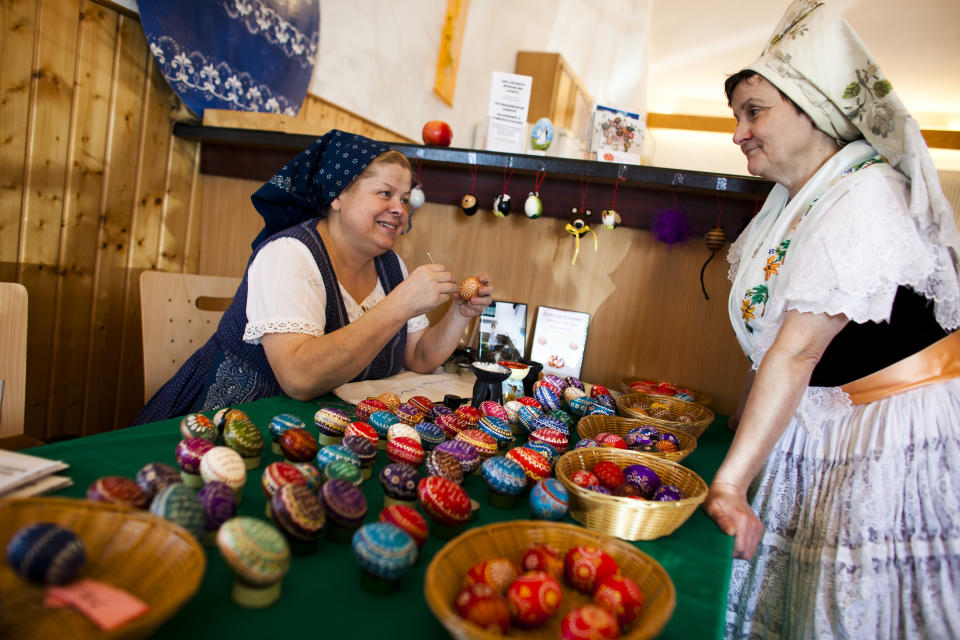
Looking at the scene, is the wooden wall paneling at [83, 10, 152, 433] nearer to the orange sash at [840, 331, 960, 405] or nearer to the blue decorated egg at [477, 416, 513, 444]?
the blue decorated egg at [477, 416, 513, 444]

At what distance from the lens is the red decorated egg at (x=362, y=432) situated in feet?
3.42

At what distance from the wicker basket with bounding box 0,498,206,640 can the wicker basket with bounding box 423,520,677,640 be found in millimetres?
248

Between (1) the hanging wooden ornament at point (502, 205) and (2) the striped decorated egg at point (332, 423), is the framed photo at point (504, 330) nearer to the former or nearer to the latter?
(1) the hanging wooden ornament at point (502, 205)

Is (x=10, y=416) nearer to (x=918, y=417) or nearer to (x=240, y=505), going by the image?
(x=240, y=505)

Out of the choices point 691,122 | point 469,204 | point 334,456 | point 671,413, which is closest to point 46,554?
point 334,456

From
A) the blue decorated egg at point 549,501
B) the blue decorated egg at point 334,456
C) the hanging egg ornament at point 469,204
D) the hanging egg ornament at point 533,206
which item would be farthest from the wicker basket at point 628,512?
the hanging egg ornament at point 469,204

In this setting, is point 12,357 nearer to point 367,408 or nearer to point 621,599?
point 367,408

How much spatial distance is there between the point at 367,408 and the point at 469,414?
0.23 metres

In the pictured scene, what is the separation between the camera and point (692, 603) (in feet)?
2.50

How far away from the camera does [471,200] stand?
2131 millimetres

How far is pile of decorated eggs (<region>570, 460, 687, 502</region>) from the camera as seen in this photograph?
94 cm

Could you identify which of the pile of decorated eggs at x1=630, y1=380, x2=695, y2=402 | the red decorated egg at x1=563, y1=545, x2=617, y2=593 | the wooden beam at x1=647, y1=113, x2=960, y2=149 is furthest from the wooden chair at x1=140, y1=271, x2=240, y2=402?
the wooden beam at x1=647, y1=113, x2=960, y2=149

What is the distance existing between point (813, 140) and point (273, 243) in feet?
4.57

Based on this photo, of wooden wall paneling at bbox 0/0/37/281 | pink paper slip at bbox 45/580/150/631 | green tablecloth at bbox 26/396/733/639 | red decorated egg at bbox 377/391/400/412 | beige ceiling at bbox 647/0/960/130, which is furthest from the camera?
beige ceiling at bbox 647/0/960/130
